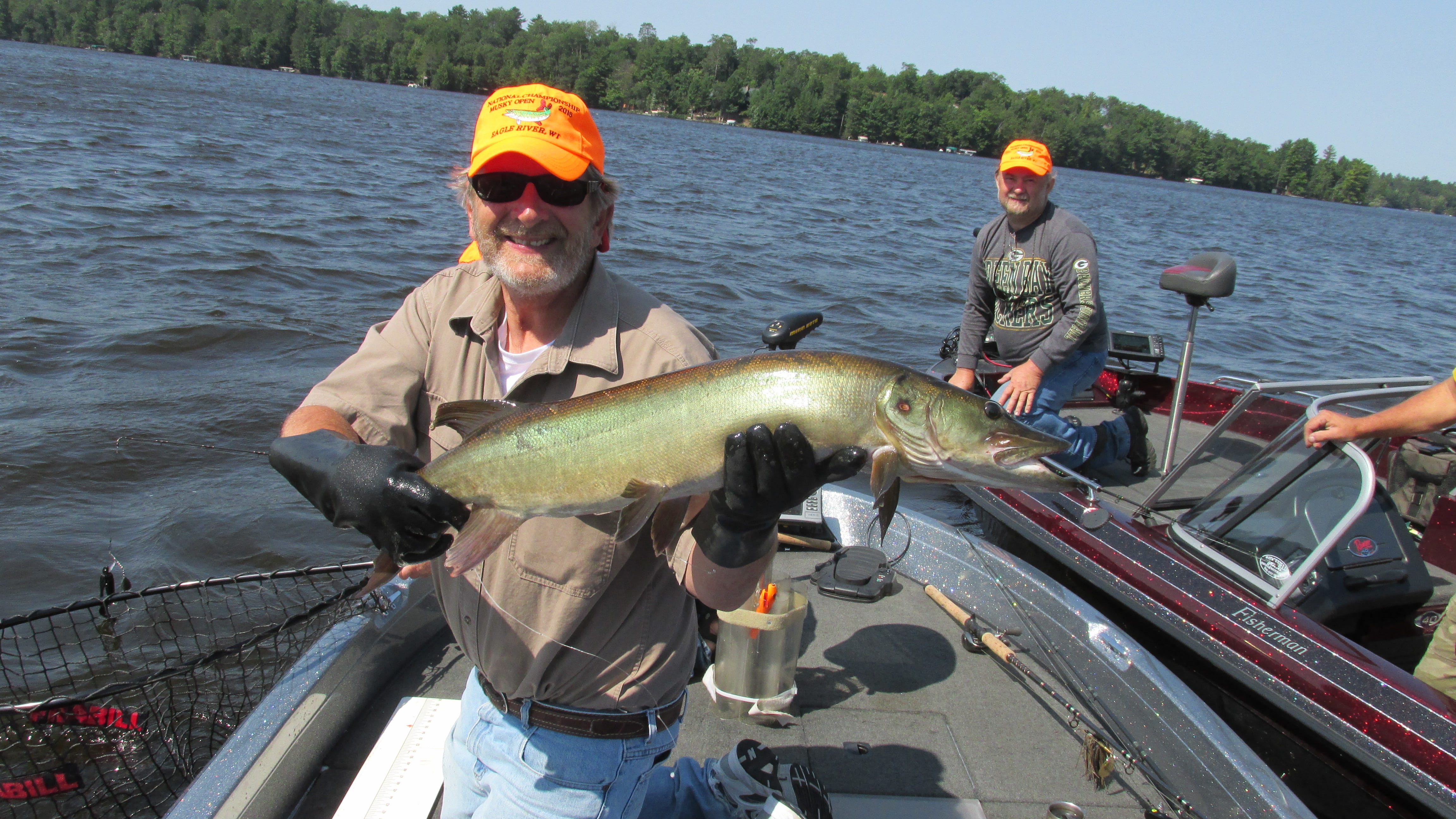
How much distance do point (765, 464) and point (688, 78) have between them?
4155 inches

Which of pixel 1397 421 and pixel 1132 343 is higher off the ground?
pixel 1397 421

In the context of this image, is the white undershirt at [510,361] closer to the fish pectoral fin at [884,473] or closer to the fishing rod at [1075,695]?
the fish pectoral fin at [884,473]

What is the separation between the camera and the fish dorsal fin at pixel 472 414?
225 centimetres

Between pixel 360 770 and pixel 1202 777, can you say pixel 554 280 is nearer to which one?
pixel 360 770

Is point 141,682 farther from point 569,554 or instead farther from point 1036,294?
point 1036,294

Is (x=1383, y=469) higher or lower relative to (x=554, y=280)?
lower

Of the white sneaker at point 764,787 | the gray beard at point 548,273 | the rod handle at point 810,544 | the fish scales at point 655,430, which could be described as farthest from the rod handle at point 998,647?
the gray beard at point 548,273

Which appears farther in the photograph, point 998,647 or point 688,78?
point 688,78

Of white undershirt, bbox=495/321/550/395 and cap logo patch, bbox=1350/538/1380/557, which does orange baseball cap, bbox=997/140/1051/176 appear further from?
white undershirt, bbox=495/321/550/395

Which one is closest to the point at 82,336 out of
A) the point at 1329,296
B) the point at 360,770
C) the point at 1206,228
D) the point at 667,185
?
the point at 360,770

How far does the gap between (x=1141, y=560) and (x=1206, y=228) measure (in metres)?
42.1

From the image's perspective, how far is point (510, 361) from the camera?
8.07 ft

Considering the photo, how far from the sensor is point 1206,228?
41094mm

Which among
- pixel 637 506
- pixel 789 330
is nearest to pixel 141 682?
pixel 637 506
